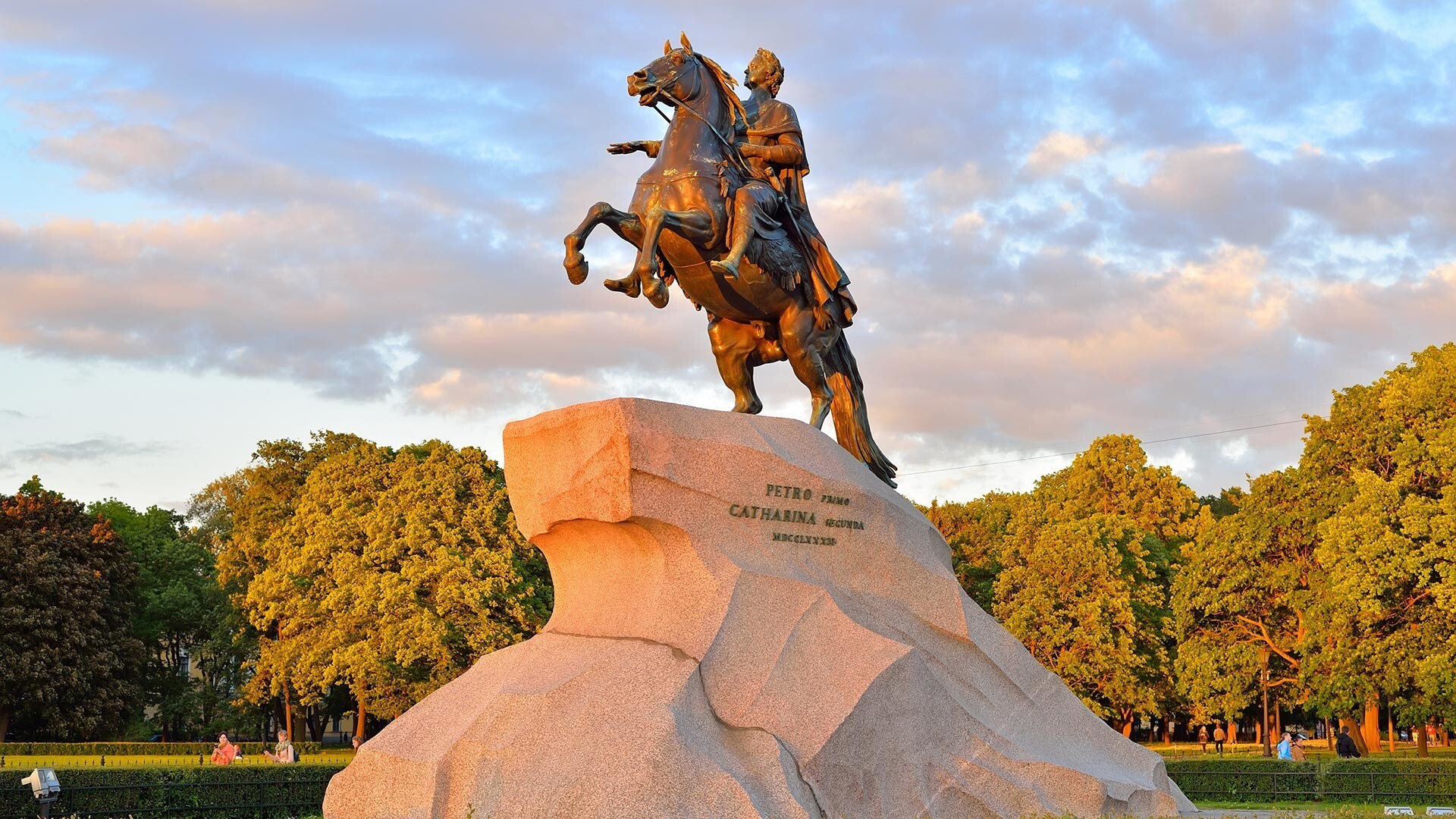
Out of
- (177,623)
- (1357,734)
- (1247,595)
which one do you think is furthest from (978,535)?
(177,623)

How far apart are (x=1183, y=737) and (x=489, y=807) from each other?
75.1m

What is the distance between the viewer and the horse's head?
1438cm

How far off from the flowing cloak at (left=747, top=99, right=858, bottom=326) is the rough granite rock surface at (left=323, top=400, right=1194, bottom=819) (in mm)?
2480

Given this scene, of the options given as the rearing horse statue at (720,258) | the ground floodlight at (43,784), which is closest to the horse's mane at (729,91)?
the rearing horse statue at (720,258)

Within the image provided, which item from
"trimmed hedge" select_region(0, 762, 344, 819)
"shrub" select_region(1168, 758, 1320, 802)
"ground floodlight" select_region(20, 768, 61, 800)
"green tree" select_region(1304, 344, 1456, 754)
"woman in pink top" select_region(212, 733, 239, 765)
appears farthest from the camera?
"green tree" select_region(1304, 344, 1456, 754)

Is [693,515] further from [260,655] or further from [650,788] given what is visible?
[260,655]

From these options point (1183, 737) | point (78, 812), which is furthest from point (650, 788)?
point (1183, 737)

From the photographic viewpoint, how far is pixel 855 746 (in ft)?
39.2

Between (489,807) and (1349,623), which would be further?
(1349,623)

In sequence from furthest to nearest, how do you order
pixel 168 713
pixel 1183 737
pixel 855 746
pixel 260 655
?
pixel 1183 737 → pixel 168 713 → pixel 260 655 → pixel 855 746

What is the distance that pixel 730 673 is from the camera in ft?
38.6

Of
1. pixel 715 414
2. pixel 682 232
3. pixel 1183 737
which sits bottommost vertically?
pixel 1183 737

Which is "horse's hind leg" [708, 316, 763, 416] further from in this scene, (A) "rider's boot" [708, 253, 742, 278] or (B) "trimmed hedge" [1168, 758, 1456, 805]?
(B) "trimmed hedge" [1168, 758, 1456, 805]

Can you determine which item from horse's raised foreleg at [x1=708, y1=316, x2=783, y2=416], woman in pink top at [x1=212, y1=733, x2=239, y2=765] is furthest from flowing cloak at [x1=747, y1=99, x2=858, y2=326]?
woman in pink top at [x1=212, y1=733, x2=239, y2=765]
